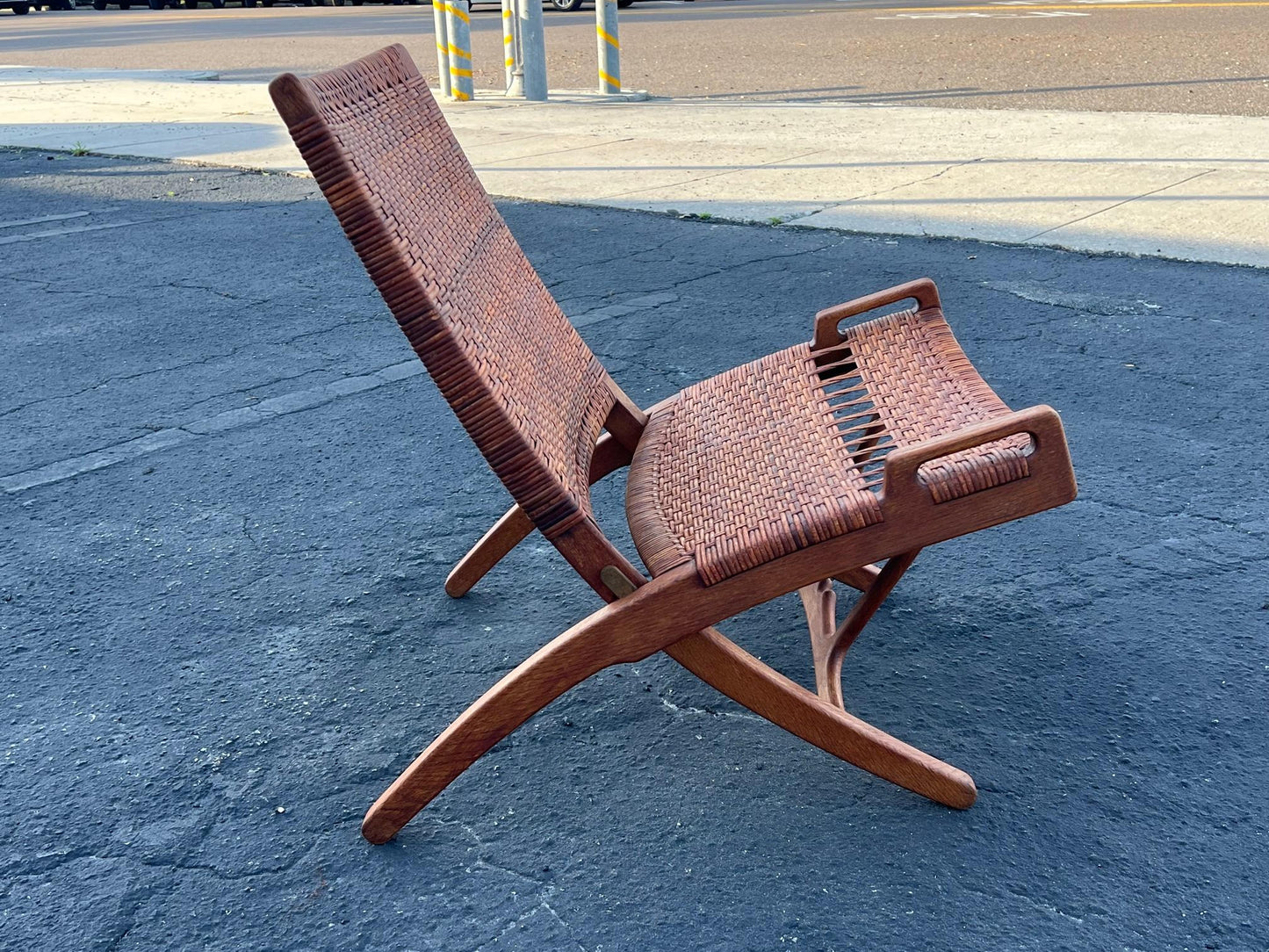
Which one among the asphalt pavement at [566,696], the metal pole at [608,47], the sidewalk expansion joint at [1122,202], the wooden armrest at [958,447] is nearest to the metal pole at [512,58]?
the metal pole at [608,47]

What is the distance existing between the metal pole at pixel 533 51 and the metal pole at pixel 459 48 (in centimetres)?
51

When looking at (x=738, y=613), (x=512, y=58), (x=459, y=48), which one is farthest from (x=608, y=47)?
(x=738, y=613)

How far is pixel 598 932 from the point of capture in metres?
1.86

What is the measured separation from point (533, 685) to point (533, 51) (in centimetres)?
998

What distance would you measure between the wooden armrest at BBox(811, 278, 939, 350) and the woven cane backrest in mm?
471

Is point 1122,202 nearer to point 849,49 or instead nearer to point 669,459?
point 669,459

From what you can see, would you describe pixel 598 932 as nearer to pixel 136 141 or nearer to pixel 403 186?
pixel 403 186

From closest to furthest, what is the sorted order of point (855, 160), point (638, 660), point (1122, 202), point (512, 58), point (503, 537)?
point (638, 660)
point (503, 537)
point (1122, 202)
point (855, 160)
point (512, 58)

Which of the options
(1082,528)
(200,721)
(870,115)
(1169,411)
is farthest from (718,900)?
(870,115)

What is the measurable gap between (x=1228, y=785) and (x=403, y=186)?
1738 millimetres

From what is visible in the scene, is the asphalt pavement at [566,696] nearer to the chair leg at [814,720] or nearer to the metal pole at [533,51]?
the chair leg at [814,720]

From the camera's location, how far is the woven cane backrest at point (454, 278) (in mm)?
1791

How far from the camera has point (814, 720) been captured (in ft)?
6.63

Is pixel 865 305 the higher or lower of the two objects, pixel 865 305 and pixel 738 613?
the higher
